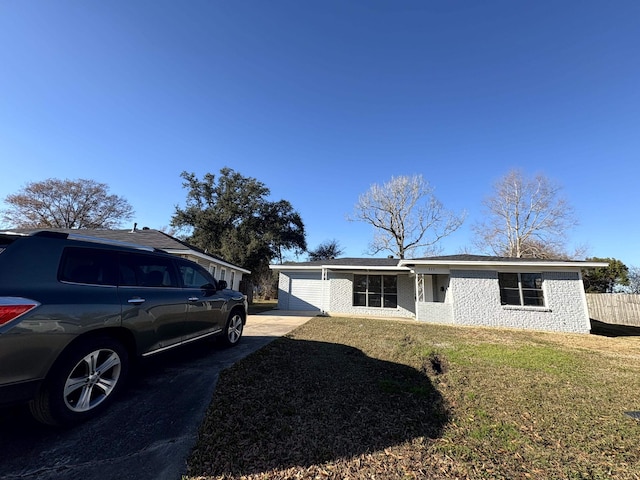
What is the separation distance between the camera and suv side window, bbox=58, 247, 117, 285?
2505 millimetres

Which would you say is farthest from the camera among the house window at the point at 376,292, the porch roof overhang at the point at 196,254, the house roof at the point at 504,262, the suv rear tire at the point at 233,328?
the house window at the point at 376,292

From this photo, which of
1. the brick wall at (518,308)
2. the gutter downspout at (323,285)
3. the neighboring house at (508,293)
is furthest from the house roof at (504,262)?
the gutter downspout at (323,285)

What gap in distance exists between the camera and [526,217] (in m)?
23.8

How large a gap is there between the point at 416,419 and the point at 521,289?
439 inches

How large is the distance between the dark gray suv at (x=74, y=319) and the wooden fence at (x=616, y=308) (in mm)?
21557

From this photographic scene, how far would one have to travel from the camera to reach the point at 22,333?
1967 mm

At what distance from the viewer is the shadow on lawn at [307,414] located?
210 centimetres

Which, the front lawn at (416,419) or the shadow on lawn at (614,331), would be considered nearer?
the front lawn at (416,419)

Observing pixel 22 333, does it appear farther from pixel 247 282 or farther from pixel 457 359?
pixel 247 282

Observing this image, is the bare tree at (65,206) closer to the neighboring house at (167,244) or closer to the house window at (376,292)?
the neighboring house at (167,244)

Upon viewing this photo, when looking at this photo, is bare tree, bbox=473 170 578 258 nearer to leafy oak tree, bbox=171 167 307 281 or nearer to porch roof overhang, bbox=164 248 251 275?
leafy oak tree, bbox=171 167 307 281

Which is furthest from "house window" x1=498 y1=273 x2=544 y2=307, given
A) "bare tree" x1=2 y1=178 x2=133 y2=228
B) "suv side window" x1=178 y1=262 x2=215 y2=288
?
"bare tree" x1=2 y1=178 x2=133 y2=228

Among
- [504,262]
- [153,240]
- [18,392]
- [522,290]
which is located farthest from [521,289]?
[153,240]

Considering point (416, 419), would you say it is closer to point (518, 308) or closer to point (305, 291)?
point (518, 308)
